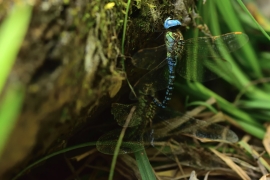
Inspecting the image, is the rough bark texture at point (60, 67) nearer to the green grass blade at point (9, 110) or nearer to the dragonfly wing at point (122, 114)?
the green grass blade at point (9, 110)

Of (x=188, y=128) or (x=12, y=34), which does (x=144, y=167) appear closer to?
(x=188, y=128)

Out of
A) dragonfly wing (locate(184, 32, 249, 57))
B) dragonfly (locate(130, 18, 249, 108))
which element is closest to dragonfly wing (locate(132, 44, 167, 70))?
dragonfly (locate(130, 18, 249, 108))

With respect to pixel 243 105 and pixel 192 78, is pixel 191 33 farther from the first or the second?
pixel 243 105

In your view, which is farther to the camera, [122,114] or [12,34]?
[122,114]

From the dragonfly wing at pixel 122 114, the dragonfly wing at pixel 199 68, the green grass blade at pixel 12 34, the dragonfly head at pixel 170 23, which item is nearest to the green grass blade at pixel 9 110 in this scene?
the green grass blade at pixel 12 34

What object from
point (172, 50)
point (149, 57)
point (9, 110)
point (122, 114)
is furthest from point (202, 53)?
point (9, 110)

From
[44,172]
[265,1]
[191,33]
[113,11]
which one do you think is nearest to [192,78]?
[191,33]

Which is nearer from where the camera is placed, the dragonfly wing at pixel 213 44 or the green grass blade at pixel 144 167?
the green grass blade at pixel 144 167
